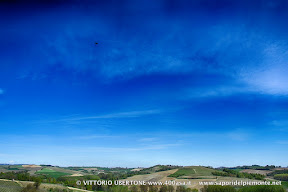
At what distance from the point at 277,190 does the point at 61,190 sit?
90.7 meters

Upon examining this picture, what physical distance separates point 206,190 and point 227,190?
1079 cm

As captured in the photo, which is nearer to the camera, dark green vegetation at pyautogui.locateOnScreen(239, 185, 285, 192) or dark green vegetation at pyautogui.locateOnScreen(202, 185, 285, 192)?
dark green vegetation at pyautogui.locateOnScreen(239, 185, 285, 192)

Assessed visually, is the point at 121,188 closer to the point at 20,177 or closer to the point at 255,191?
the point at 255,191

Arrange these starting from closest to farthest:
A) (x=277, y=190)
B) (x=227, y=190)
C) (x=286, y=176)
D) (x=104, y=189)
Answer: (x=277, y=190) < (x=227, y=190) < (x=104, y=189) < (x=286, y=176)

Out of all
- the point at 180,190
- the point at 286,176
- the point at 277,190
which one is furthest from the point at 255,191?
the point at 286,176

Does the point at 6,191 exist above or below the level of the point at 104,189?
above

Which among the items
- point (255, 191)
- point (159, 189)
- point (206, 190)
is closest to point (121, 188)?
point (159, 189)

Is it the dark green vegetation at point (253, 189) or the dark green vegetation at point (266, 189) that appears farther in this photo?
the dark green vegetation at point (253, 189)

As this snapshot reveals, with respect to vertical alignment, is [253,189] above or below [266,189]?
below

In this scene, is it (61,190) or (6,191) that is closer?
(6,191)

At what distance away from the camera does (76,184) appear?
153 m

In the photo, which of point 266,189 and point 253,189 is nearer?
point 266,189

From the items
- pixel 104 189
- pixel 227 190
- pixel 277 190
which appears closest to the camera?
pixel 277 190

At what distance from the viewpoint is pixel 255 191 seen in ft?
331
